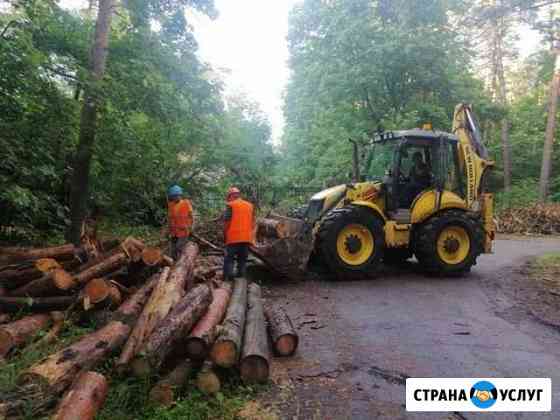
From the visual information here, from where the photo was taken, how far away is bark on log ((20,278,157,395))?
3.47m

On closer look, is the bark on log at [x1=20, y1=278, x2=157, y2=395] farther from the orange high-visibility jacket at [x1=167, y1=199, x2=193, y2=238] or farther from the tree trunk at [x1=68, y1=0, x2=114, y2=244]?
the tree trunk at [x1=68, y1=0, x2=114, y2=244]

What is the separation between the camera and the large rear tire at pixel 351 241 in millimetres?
8094

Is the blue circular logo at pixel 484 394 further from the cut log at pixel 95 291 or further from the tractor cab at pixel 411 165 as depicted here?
the tractor cab at pixel 411 165

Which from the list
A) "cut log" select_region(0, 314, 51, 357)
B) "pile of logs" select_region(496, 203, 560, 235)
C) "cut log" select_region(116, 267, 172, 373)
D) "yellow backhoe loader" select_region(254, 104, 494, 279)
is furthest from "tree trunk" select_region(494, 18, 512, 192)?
"cut log" select_region(0, 314, 51, 357)

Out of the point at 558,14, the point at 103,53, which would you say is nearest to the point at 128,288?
the point at 103,53

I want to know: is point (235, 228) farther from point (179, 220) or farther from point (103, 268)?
point (103, 268)

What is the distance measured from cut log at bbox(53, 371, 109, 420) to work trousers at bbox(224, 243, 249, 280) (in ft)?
12.4

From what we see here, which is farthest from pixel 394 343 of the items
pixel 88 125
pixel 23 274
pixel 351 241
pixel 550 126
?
pixel 550 126

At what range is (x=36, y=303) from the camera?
5340 millimetres

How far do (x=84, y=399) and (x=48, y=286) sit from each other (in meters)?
2.65

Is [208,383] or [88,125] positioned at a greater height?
[88,125]

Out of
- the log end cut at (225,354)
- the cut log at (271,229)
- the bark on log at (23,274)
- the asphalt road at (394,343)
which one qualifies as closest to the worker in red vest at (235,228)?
the asphalt road at (394,343)

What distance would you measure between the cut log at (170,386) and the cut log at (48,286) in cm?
239

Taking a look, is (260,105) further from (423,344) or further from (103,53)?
(423,344)
